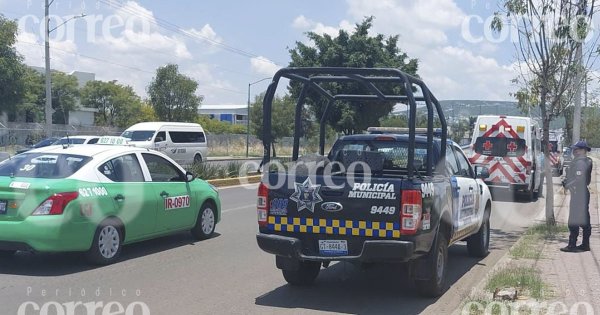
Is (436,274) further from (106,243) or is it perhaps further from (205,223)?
(205,223)

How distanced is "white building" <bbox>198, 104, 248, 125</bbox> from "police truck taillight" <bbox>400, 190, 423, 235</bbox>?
123 meters

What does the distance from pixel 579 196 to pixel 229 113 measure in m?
126

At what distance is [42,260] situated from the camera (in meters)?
9.04

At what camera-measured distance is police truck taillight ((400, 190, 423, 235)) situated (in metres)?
6.78

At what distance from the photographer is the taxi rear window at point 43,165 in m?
8.66

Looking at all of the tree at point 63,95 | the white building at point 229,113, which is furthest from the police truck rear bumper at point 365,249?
the white building at point 229,113

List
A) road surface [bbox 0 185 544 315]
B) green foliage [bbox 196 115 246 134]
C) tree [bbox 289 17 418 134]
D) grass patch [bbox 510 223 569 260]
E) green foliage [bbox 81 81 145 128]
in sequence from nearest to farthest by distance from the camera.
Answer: road surface [bbox 0 185 544 315] → grass patch [bbox 510 223 569 260] → tree [bbox 289 17 418 134] → green foliage [bbox 81 81 145 128] → green foliage [bbox 196 115 246 134]

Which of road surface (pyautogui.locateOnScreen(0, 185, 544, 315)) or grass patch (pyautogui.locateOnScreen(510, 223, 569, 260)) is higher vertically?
grass patch (pyautogui.locateOnScreen(510, 223, 569, 260))

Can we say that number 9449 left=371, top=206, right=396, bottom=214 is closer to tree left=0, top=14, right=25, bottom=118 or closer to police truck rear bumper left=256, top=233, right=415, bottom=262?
police truck rear bumper left=256, top=233, right=415, bottom=262

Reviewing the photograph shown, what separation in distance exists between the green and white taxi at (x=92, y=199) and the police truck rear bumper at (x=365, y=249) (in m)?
2.52

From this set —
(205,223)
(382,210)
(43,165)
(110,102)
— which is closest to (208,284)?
(382,210)

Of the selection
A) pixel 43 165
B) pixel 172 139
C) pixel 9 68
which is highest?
pixel 9 68

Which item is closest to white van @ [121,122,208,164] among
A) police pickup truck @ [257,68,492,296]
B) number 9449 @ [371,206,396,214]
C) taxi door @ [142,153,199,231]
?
taxi door @ [142,153,199,231]

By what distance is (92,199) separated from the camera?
852 centimetres
